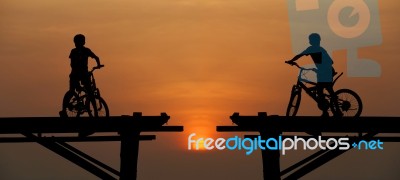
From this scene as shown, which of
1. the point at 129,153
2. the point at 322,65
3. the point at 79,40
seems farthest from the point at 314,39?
the point at 79,40

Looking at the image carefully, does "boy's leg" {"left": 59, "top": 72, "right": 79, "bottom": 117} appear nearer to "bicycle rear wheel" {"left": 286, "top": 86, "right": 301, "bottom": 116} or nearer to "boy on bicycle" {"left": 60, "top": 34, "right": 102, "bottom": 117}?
"boy on bicycle" {"left": 60, "top": 34, "right": 102, "bottom": 117}

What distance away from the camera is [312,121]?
1057 inches

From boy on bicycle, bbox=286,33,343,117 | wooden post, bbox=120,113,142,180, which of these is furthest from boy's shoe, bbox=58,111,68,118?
boy on bicycle, bbox=286,33,343,117

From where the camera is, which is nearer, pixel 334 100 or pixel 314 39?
pixel 314 39

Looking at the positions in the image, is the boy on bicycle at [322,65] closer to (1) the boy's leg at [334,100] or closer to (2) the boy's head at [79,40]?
(1) the boy's leg at [334,100]

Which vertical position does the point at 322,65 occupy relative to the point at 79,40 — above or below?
below

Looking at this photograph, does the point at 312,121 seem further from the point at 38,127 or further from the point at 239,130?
the point at 38,127

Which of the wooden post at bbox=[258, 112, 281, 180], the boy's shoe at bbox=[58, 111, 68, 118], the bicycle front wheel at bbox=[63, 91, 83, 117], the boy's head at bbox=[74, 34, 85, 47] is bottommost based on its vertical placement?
the wooden post at bbox=[258, 112, 281, 180]

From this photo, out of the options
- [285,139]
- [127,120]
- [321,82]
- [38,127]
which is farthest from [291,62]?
[38,127]

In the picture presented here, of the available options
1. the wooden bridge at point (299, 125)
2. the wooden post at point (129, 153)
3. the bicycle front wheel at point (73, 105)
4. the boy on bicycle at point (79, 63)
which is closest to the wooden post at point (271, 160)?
the wooden bridge at point (299, 125)

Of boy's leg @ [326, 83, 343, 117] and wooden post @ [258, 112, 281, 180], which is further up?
boy's leg @ [326, 83, 343, 117]

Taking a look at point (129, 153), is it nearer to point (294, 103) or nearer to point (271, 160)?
point (271, 160)

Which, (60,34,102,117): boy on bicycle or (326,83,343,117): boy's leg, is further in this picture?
(326,83,343,117): boy's leg

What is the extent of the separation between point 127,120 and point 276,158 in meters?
3.70
